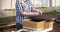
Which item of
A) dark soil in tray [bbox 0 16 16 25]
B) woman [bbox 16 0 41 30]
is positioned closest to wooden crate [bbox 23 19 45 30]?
woman [bbox 16 0 41 30]

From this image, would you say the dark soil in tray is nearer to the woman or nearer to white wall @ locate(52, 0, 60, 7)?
the woman

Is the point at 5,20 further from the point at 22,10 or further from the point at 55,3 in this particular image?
the point at 55,3

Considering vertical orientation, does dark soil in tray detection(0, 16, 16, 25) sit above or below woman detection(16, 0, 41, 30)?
below

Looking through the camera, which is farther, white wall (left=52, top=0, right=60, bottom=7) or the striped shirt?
white wall (left=52, top=0, right=60, bottom=7)

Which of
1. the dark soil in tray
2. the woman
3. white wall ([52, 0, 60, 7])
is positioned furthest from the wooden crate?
white wall ([52, 0, 60, 7])

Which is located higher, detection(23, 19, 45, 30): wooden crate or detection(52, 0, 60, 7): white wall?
detection(52, 0, 60, 7): white wall

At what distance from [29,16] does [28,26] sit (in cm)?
11

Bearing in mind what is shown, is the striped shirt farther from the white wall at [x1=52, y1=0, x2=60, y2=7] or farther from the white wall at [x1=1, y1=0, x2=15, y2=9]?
the white wall at [x1=52, y1=0, x2=60, y2=7]

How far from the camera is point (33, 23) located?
1201 millimetres

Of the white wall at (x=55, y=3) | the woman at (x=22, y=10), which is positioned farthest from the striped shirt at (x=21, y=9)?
the white wall at (x=55, y=3)

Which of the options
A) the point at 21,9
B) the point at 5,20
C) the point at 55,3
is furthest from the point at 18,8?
the point at 55,3

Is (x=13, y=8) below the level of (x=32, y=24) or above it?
above

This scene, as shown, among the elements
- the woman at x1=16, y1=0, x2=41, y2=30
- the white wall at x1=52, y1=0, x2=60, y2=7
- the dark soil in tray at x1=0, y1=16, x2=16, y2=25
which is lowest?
the dark soil in tray at x1=0, y1=16, x2=16, y2=25

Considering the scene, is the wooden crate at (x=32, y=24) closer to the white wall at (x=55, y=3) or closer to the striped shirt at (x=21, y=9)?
the striped shirt at (x=21, y=9)
